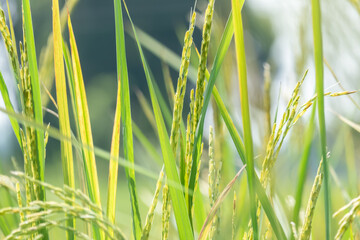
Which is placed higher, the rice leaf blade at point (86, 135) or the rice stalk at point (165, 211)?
the rice leaf blade at point (86, 135)

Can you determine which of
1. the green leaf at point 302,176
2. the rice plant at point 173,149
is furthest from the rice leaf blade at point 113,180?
the green leaf at point 302,176

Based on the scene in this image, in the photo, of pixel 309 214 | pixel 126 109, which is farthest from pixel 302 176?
pixel 126 109

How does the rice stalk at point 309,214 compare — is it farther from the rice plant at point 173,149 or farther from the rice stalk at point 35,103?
the rice stalk at point 35,103

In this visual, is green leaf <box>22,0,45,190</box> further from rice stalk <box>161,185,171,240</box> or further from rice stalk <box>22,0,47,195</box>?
rice stalk <box>161,185,171,240</box>

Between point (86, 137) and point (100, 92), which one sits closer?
point (86, 137)

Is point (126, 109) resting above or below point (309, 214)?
above

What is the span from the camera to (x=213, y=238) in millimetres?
489

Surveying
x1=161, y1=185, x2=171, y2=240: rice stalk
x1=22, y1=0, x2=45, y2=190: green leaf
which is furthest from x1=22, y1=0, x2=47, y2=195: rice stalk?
x1=161, y1=185, x2=171, y2=240: rice stalk

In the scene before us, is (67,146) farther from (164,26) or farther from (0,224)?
(164,26)

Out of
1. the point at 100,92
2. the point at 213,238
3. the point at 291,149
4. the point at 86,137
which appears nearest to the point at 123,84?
the point at 86,137

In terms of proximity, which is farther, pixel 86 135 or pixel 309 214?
pixel 86 135

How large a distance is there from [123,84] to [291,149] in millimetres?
457

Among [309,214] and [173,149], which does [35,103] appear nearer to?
[173,149]

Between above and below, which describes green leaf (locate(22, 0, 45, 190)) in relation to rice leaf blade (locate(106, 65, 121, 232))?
above
